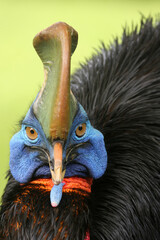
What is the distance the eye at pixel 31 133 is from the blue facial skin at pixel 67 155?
0.03ft

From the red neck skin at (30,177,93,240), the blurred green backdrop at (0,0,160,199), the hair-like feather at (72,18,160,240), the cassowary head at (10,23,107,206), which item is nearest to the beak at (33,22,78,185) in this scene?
the cassowary head at (10,23,107,206)

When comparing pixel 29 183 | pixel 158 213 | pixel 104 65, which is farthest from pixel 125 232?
pixel 104 65

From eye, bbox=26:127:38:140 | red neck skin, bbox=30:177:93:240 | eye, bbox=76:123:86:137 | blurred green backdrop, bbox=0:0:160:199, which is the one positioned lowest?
red neck skin, bbox=30:177:93:240

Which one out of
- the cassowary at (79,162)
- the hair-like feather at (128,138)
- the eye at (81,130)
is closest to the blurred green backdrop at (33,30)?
the hair-like feather at (128,138)

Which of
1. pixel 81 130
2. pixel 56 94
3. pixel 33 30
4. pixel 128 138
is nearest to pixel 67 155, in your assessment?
pixel 81 130

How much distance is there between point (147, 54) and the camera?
6.51ft

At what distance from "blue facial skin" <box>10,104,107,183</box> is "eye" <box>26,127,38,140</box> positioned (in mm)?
10

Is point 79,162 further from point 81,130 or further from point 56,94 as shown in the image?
point 56,94

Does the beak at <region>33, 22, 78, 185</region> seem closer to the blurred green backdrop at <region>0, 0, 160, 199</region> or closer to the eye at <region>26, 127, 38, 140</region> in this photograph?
the eye at <region>26, 127, 38, 140</region>

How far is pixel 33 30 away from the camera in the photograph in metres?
3.93

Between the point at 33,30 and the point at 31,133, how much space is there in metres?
2.65

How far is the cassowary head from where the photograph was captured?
4.17ft

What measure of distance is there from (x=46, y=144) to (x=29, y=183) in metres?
0.24

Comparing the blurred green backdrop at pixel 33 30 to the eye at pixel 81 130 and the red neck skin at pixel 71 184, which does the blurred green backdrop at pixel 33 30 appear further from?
the eye at pixel 81 130
